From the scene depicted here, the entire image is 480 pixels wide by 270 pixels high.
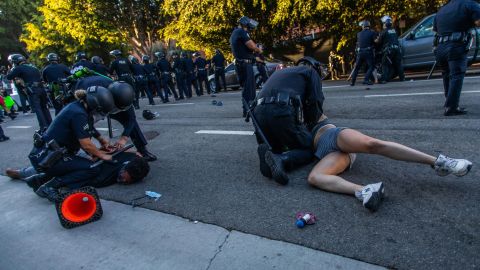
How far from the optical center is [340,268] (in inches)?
86.7

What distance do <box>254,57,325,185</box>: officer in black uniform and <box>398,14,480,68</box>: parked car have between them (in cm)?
802

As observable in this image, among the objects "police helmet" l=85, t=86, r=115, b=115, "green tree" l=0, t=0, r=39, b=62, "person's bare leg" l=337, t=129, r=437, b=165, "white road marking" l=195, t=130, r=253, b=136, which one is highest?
"green tree" l=0, t=0, r=39, b=62

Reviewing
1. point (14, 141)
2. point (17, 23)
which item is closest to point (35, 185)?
point (14, 141)

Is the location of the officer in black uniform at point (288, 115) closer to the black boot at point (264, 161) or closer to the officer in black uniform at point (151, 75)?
the black boot at point (264, 161)

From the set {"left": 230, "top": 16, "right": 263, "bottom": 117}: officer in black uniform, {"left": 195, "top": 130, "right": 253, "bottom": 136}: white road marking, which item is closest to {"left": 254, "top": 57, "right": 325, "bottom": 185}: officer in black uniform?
{"left": 195, "top": 130, "right": 253, "bottom": 136}: white road marking

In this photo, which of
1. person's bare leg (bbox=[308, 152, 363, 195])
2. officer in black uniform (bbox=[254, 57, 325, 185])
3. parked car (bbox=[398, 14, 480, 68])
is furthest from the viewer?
parked car (bbox=[398, 14, 480, 68])

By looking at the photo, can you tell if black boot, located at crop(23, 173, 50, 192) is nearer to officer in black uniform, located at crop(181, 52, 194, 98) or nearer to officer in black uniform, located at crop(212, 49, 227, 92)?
officer in black uniform, located at crop(181, 52, 194, 98)

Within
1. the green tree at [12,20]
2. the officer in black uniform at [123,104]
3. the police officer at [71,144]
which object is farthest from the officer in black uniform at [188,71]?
the green tree at [12,20]

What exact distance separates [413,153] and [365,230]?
0.87 metres

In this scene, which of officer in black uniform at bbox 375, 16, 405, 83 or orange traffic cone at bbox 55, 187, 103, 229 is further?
officer in black uniform at bbox 375, 16, 405, 83

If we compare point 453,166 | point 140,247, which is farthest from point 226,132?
point 453,166

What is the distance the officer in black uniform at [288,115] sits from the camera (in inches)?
139

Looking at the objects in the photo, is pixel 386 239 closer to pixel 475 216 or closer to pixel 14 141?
pixel 475 216

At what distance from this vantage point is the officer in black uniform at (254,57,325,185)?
11.6ft
